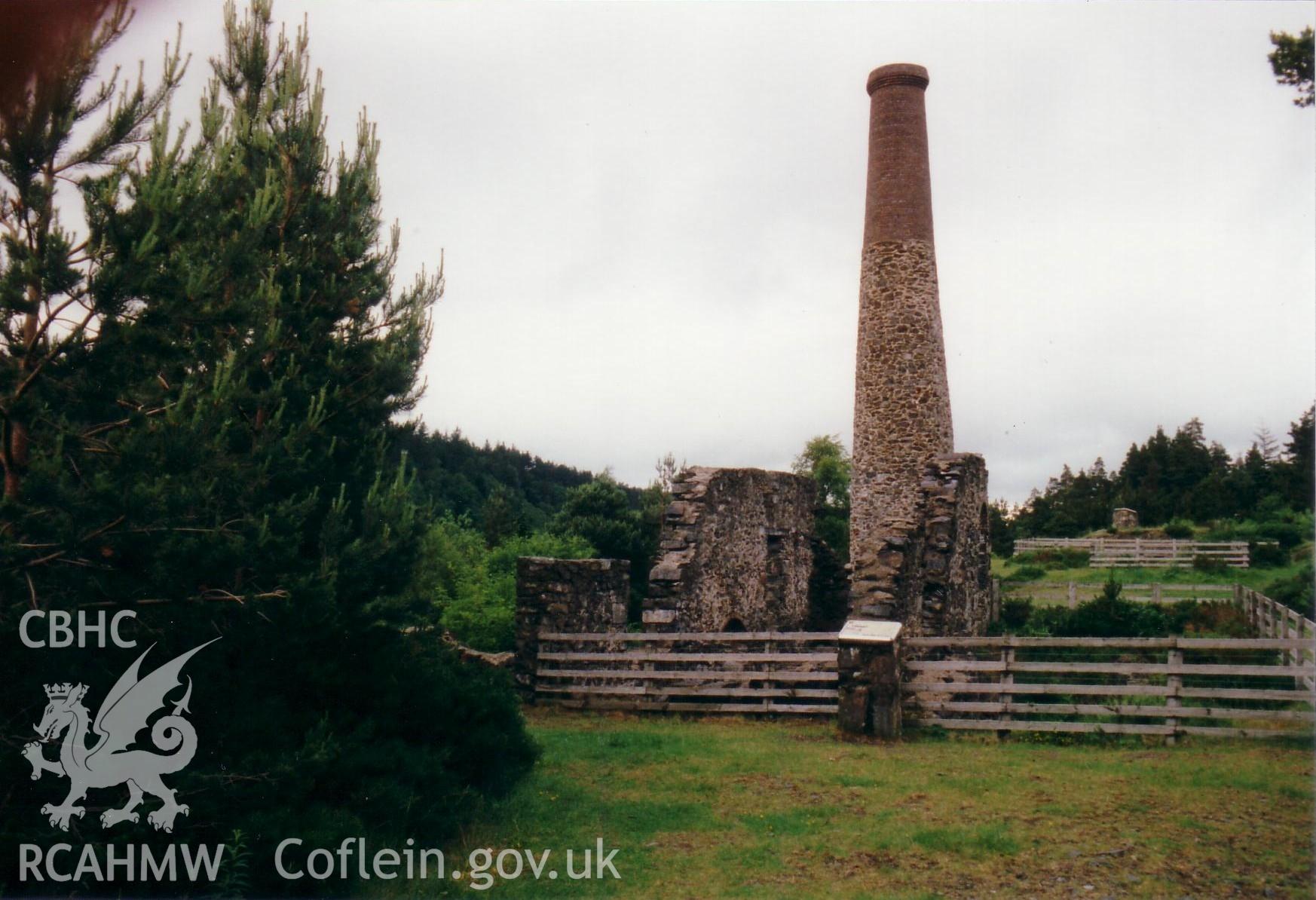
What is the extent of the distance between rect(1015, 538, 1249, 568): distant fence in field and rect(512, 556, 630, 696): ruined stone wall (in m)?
25.8

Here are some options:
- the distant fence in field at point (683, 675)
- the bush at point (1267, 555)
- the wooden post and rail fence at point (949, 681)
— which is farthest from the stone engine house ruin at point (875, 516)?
the bush at point (1267, 555)

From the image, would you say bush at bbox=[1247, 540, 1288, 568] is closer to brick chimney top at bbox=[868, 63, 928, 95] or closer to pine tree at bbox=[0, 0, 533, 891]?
brick chimney top at bbox=[868, 63, 928, 95]

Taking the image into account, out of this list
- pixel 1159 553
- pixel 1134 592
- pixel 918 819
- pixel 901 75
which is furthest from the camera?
pixel 1159 553

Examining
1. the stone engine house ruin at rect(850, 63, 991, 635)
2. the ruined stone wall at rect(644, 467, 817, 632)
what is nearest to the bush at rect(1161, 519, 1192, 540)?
the stone engine house ruin at rect(850, 63, 991, 635)

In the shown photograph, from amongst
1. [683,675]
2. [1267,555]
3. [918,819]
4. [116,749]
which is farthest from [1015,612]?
[116,749]

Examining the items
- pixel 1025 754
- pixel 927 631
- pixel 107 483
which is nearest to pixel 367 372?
pixel 107 483

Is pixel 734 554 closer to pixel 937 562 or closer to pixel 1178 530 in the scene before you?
pixel 937 562

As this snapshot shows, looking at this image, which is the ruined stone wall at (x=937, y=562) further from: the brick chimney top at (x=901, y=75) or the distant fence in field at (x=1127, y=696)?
the brick chimney top at (x=901, y=75)

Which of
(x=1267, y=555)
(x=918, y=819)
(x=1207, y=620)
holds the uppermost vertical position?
(x=1267, y=555)

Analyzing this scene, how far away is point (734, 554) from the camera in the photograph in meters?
17.1

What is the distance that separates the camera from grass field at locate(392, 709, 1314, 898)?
20.6 feet

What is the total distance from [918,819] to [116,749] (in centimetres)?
581

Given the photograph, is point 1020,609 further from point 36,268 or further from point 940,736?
point 36,268

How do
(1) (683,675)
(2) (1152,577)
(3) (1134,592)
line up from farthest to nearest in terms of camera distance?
(2) (1152,577) → (3) (1134,592) → (1) (683,675)
